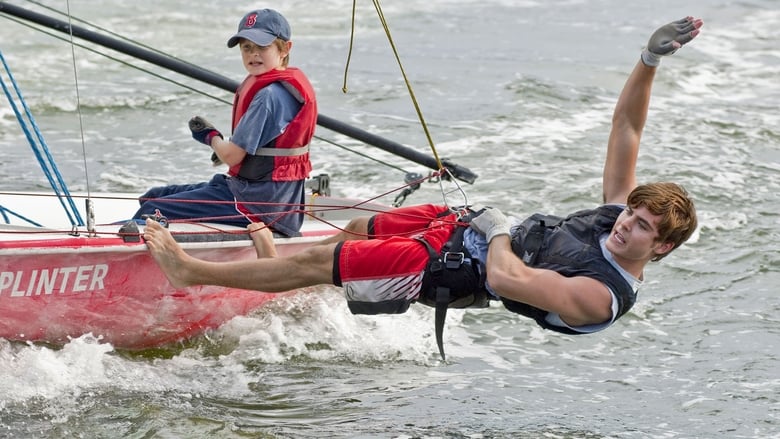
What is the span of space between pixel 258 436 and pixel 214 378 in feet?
2.15

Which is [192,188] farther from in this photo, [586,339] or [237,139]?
[586,339]

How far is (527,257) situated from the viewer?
422 cm

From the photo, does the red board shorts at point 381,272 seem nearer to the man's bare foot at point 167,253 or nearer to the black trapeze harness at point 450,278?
the black trapeze harness at point 450,278

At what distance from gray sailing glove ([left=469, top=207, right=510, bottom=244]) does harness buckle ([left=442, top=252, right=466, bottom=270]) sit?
0.12 m

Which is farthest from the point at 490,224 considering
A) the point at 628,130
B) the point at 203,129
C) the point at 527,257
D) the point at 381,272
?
the point at 203,129

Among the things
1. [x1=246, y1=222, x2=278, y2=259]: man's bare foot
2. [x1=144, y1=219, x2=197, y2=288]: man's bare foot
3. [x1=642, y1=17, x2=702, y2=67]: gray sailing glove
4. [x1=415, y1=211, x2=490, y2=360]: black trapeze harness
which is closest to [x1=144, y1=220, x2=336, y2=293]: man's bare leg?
[x1=144, y1=219, x2=197, y2=288]: man's bare foot

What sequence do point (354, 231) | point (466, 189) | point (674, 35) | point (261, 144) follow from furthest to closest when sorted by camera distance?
point (466, 189), point (261, 144), point (354, 231), point (674, 35)

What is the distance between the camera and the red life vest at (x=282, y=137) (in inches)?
194

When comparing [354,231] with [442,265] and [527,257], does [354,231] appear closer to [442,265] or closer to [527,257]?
[442,265]

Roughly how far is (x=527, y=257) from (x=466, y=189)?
4204mm

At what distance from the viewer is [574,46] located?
14258 millimetres

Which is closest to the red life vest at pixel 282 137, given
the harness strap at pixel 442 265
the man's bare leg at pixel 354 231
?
the man's bare leg at pixel 354 231

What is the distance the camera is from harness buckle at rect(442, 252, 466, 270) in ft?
14.0

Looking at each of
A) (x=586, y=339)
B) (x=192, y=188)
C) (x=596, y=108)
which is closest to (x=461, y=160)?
(x=596, y=108)
